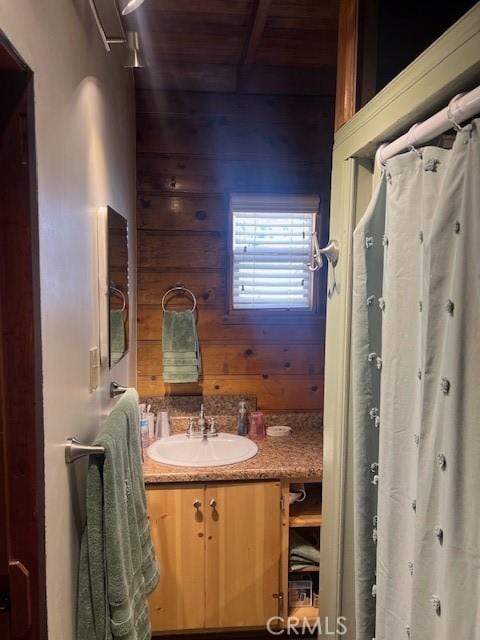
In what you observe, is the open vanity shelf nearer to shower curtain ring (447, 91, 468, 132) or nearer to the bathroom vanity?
the bathroom vanity

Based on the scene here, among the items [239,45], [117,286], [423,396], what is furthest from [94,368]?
[239,45]

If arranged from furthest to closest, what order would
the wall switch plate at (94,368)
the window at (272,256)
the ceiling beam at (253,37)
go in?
the window at (272,256), the ceiling beam at (253,37), the wall switch plate at (94,368)

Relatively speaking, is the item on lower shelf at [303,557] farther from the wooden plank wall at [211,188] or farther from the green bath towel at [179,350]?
the green bath towel at [179,350]

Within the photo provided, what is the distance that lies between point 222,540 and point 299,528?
1.43ft

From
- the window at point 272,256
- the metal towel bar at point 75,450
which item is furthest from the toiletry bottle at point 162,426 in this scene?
the metal towel bar at point 75,450

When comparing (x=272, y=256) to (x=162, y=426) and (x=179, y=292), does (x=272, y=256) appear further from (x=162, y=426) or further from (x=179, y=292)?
(x=162, y=426)

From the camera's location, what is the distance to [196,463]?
2084 millimetres

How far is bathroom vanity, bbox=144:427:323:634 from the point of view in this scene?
2027 mm

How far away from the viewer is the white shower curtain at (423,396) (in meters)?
0.75

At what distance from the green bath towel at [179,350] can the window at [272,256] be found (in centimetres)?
30

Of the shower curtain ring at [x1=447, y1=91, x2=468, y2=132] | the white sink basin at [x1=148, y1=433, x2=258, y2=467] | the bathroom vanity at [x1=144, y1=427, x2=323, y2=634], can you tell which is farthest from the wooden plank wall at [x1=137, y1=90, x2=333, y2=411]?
the shower curtain ring at [x1=447, y1=91, x2=468, y2=132]

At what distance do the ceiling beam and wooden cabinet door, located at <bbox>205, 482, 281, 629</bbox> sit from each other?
6.05ft

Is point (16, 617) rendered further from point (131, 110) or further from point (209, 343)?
point (131, 110)

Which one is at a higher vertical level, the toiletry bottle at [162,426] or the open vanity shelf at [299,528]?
the toiletry bottle at [162,426]
